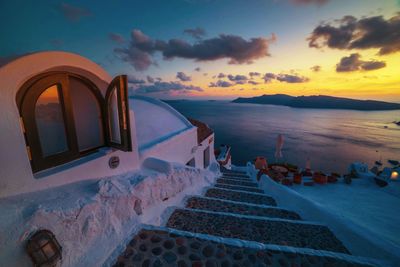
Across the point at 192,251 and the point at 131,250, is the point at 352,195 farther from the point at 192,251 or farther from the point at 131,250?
the point at 131,250

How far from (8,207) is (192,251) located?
95.9 inches

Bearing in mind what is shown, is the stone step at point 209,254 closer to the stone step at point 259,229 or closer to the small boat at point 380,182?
the stone step at point 259,229

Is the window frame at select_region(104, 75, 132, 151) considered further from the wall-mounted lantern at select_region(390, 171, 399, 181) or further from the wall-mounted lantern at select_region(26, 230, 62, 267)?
the wall-mounted lantern at select_region(390, 171, 399, 181)

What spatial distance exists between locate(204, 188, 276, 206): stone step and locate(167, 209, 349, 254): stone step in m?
1.98

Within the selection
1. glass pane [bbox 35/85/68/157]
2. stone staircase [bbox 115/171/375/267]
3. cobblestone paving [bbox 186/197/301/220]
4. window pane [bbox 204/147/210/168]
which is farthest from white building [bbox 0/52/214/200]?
window pane [bbox 204/147/210/168]

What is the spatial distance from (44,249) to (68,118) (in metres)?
2.25

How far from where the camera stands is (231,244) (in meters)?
2.46

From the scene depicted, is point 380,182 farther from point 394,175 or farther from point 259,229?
point 259,229

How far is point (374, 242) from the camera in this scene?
113 inches

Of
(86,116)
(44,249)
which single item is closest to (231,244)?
(44,249)

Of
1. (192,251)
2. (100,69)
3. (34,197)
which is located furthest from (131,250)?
(100,69)

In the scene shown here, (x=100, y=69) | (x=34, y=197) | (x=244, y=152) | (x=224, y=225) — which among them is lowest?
(x=244, y=152)

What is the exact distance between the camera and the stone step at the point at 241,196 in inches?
223

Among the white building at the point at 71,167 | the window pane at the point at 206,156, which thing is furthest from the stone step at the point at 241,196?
the window pane at the point at 206,156
